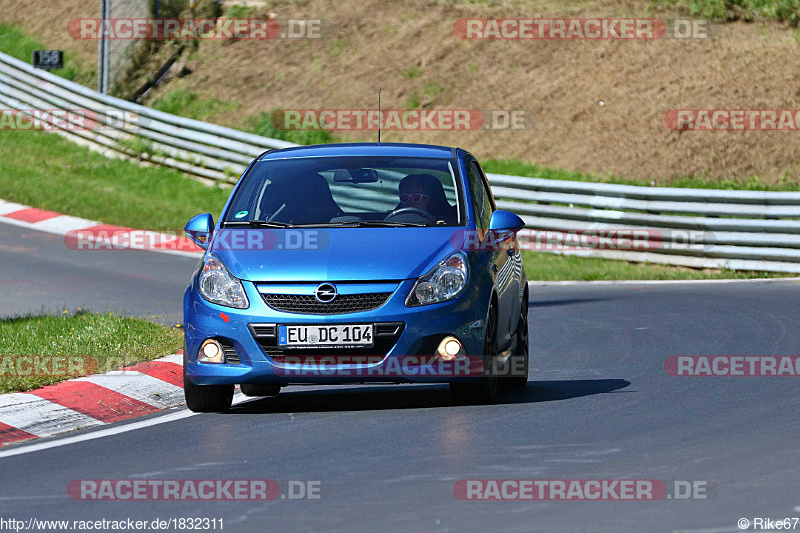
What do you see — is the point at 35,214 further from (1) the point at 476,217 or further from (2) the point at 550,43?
(1) the point at 476,217

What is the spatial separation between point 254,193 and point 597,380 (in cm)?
269

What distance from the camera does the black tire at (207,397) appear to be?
29.0 ft

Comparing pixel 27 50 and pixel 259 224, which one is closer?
pixel 259 224

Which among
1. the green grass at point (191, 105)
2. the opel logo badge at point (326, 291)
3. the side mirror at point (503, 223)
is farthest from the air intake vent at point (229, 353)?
the green grass at point (191, 105)

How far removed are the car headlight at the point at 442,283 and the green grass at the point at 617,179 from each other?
14516mm

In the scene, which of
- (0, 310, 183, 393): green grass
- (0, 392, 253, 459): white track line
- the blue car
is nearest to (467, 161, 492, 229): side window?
the blue car

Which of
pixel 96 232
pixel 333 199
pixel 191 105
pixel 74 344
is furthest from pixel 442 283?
pixel 191 105

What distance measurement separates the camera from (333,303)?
834cm

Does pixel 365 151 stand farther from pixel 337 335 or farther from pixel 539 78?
pixel 539 78

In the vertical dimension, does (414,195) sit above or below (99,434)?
above

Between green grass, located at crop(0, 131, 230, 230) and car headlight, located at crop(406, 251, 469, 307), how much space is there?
13749 millimetres

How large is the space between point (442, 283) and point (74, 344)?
141 inches

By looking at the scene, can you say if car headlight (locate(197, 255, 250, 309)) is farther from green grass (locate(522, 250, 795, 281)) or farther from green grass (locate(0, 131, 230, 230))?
green grass (locate(0, 131, 230, 230))

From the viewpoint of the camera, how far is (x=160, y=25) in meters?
32.9
